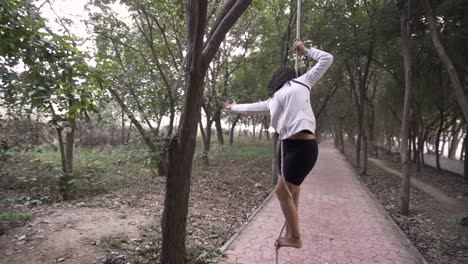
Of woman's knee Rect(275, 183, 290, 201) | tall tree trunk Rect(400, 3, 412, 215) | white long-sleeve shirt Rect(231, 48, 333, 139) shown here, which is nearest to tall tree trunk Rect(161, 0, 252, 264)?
white long-sleeve shirt Rect(231, 48, 333, 139)

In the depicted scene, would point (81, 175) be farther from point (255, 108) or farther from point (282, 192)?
point (282, 192)

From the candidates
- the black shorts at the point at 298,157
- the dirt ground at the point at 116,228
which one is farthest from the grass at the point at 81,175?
the black shorts at the point at 298,157

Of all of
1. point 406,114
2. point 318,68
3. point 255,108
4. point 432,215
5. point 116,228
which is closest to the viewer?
point 318,68

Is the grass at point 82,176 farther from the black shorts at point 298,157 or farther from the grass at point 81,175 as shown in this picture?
the black shorts at point 298,157

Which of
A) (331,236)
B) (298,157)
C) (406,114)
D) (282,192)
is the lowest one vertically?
(331,236)

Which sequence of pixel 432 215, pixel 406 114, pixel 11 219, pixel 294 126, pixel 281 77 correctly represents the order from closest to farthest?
pixel 294 126
pixel 281 77
pixel 11 219
pixel 406 114
pixel 432 215

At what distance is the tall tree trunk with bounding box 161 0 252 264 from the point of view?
3.45 meters

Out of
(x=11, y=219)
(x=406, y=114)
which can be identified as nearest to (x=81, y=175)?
(x=11, y=219)

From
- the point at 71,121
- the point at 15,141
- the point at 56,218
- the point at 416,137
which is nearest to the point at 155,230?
the point at 56,218

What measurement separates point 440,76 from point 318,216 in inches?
358

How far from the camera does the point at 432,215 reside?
25.8 feet

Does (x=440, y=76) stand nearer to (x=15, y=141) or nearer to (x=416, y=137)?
(x=416, y=137)

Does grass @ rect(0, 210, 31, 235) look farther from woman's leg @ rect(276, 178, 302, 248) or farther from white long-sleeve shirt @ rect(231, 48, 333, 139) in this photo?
white long-sleeve shirt @ rect(231, 48, 333, 139)

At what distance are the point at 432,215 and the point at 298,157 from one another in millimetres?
6232
